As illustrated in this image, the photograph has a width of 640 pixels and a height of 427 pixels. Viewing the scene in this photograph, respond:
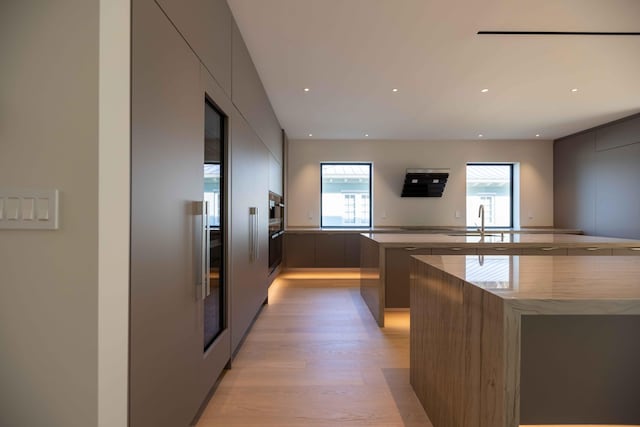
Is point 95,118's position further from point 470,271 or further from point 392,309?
point 392,309

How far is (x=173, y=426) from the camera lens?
1371 mm

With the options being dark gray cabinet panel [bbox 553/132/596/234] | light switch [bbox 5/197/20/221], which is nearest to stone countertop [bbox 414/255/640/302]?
light switch [bbox 5/197/20/221]

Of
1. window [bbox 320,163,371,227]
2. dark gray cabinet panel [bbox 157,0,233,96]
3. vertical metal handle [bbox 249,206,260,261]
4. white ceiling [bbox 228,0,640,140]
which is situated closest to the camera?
dark gray cabinet panel [bbox 157,0,233,96]

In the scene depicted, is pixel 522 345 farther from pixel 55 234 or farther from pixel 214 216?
pixel 55 234

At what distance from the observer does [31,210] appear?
3.53 feet

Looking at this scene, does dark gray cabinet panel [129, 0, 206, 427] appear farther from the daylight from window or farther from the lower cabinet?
the lower cabinet

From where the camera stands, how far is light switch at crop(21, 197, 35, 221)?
1076mm

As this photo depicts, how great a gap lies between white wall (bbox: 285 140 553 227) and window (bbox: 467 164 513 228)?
238 millimetres

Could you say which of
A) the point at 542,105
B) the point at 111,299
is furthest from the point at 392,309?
the point at 542,105

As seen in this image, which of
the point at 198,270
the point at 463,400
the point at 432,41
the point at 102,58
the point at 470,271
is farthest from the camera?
the point at 432,41

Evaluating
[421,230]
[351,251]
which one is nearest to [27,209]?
[351,251]

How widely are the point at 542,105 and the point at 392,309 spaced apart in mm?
3567

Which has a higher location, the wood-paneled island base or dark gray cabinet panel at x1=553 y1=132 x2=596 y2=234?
dark gray cabinet panel at x1=553 y1=132 x2=596 y2=234

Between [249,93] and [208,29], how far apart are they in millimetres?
1131
